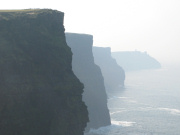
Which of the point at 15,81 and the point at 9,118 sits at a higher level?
the point at 15,81

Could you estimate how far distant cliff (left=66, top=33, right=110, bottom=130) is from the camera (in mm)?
106750

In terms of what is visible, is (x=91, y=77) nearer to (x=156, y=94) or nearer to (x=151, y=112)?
(x=151, y=112)

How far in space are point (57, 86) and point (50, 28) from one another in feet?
39.0

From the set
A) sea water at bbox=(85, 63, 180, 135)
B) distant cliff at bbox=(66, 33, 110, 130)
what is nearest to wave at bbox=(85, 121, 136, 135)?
sea water at bbox=(85, 63, 180, 135)

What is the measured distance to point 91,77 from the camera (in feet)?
370

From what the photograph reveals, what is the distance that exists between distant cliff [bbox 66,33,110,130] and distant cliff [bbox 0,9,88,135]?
153 ft

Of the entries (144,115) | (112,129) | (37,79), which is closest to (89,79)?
(112,129)

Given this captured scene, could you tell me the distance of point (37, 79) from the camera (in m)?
49.6

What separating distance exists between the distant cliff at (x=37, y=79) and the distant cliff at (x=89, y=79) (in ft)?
153

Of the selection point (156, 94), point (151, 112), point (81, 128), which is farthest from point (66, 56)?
point (156, 94)

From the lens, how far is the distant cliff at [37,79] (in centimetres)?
4441

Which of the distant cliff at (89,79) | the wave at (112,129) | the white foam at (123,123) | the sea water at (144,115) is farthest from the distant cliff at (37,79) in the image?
the white foam at (123,123)

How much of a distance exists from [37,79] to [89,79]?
62.7 metres

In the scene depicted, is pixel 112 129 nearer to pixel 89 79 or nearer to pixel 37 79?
pixel 89 79
